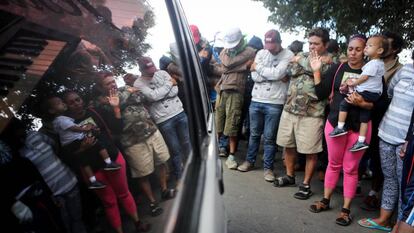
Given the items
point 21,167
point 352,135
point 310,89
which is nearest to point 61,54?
point 21,167

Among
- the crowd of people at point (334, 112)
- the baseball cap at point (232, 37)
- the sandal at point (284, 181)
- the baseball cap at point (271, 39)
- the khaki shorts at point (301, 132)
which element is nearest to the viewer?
the crowd of people at point (334, 112)

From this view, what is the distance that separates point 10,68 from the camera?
0.63m

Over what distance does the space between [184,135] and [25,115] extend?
2.28 ft

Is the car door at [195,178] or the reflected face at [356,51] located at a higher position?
the reflected face at [356,51]

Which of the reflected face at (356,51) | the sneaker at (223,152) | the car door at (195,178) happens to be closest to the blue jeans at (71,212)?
the car door at (195,178)

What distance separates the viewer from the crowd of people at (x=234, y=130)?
609mm

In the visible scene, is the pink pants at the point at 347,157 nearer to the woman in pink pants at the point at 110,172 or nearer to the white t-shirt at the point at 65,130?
the woman in pink pants at the point at 110,172

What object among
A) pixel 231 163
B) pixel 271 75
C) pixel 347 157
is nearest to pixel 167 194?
pixel 347 157

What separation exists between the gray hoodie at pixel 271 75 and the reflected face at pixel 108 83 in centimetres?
353

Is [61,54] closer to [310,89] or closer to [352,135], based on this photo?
[352,135]

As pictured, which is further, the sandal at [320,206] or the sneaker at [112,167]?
the sandal at [320,206]

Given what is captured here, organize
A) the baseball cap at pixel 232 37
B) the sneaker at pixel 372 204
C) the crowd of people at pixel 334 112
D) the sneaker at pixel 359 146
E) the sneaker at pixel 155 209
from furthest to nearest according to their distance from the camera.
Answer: the baseball cap at pixel 232 37 → the sneaker at pixel 372 204 → the sneaker at pixel 359 146 → the crowd of people at pixel 334 112 → the sneaker at pixel 155 209

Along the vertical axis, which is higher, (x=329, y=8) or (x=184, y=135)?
(x=329, y=8)

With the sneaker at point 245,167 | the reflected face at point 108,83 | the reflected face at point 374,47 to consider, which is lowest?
the sneaker at point 245,167
